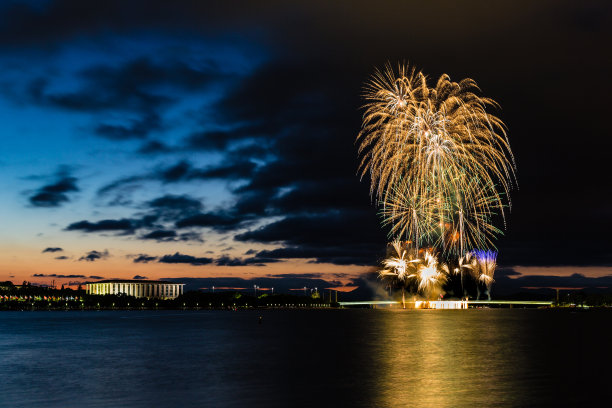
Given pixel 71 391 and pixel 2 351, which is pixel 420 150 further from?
pixel 71 391

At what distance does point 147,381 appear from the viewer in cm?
3075

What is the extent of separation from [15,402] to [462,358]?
1076 inches

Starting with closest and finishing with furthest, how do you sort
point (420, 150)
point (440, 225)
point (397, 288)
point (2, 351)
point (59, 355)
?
point (59, 355)
point (2, 351)
point (420, 150)
point (440, 225)
point (397, 288)

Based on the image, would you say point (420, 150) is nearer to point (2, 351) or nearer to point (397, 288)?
point (2, 351)

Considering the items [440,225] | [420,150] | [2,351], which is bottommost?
[2,351]

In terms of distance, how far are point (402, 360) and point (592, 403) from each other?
1775 centimetres

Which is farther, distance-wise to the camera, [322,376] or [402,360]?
[402,360]

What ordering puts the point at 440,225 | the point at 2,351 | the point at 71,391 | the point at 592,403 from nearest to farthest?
1. the point at 592,403
2. the point at 71,391
3. the point at 2,351
4. the point at 440,225

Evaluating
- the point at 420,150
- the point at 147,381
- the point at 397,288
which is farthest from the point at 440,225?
the point at 397,288

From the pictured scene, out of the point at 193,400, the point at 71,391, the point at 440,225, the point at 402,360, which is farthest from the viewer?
the point at 440,225

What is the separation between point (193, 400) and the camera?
81.0ft

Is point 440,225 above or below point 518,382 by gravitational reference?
above

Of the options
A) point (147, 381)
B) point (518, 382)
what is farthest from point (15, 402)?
point (518, 382)

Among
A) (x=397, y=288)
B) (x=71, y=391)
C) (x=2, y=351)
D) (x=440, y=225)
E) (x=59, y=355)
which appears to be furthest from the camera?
(x=397, y=288)
